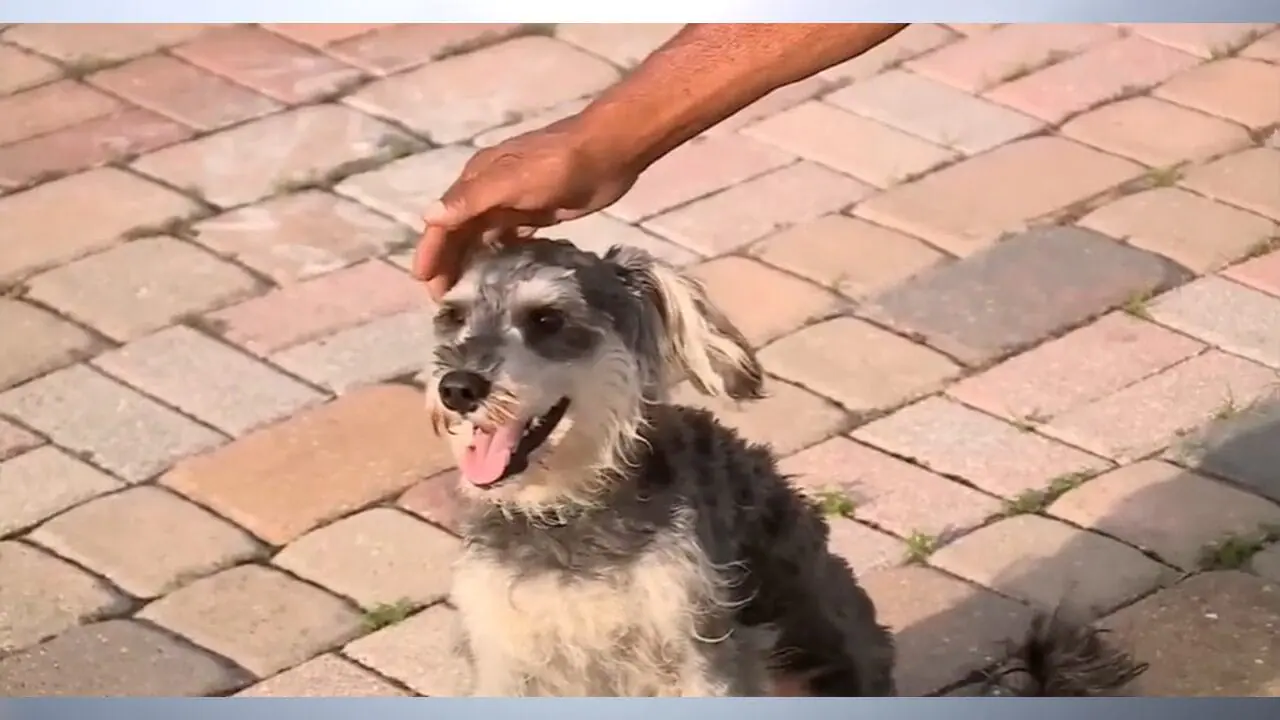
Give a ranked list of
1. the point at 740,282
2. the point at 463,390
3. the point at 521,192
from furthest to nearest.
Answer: the point at 740,282
the point at 521,192
the point at 463,390

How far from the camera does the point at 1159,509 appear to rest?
175 cm

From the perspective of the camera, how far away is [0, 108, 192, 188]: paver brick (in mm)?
1764

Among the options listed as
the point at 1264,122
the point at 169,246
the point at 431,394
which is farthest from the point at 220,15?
the point at 1264,122

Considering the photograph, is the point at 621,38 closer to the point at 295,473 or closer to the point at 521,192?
the point at 521,192

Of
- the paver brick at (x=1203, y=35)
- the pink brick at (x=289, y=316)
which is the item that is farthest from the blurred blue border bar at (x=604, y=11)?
the pink brick at (x=289, y=316)

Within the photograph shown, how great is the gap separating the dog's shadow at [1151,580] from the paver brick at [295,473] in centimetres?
45

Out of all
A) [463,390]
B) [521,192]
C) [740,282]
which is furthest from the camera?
[740,282]

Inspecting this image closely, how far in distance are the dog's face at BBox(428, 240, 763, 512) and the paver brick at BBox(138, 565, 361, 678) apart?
225 mm

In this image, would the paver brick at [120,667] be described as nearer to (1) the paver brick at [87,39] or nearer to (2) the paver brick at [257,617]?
(2) the paver brick at [257,617]

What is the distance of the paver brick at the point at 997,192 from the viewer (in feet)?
5.76

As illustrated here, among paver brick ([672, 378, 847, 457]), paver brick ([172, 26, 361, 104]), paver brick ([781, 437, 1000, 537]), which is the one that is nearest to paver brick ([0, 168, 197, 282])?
paver brick ([172, 26, 361, 104])

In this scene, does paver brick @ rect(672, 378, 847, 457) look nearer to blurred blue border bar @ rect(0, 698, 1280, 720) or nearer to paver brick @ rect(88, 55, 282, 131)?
blurred blue border bar @ rect(0, 698, 1280, 720)

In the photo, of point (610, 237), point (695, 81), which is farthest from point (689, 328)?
point (695, 81)

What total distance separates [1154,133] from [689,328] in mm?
459
